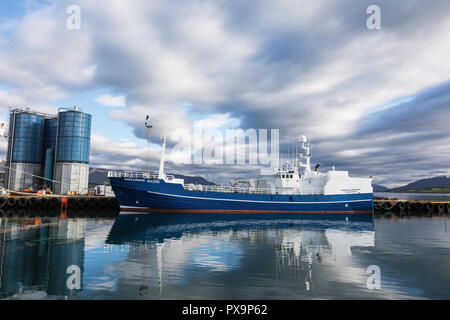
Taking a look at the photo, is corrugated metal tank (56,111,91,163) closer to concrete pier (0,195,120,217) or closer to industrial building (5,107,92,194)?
industrial building (5,107,92,194)

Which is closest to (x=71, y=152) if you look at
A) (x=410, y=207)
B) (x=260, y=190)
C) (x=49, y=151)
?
(x=49, y=151)

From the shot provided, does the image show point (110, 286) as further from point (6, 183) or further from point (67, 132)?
point (6, 183)

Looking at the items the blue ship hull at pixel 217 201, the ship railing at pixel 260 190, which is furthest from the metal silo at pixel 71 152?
the ship railing at pixel 260 190

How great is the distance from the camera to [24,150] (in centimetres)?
5544

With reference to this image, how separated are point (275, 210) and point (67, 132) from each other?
46.4 m

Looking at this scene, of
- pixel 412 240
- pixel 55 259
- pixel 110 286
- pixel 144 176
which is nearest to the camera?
pixel 110 286

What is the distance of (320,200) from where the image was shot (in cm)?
3981

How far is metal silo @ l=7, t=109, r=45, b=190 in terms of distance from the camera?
5400 cm

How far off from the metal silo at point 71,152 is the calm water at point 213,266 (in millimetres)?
35732

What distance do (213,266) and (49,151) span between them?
58066 mm

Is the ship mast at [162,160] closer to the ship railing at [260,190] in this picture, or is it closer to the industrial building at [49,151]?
the ship railing at [260,190]

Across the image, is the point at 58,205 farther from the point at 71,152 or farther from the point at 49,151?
the point at 49,151

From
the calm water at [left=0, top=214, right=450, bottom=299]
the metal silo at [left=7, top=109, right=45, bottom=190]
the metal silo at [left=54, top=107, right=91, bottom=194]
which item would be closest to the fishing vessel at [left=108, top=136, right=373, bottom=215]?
the calm water at [left=0, top=214, right=450, bottom=299]
